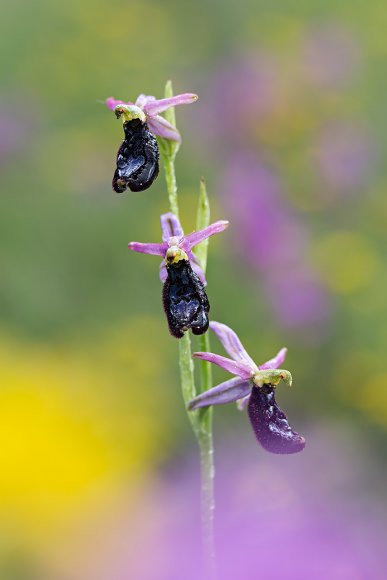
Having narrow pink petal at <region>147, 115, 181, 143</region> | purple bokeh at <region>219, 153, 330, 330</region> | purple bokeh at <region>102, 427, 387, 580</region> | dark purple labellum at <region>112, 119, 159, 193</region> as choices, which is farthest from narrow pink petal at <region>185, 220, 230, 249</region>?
purple bokeh at <region>219, 153, 330, 330</region>

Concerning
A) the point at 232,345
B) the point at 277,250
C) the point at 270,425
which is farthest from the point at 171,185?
the point at 277,250

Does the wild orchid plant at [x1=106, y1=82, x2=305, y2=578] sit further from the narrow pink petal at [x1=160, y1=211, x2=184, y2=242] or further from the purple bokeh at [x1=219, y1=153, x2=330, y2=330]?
the purple bokeh at [x1=219, y1=153, x2=330, y2=330]

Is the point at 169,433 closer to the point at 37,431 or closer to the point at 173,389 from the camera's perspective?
the point at 173,389

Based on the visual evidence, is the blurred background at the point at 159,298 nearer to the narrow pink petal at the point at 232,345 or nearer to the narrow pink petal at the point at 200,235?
the narrow pink petal at the point at 232,345

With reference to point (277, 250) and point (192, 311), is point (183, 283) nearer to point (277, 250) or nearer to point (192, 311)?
point (192, 311)

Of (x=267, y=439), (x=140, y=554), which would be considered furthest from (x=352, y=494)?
(x=267, y=439)
